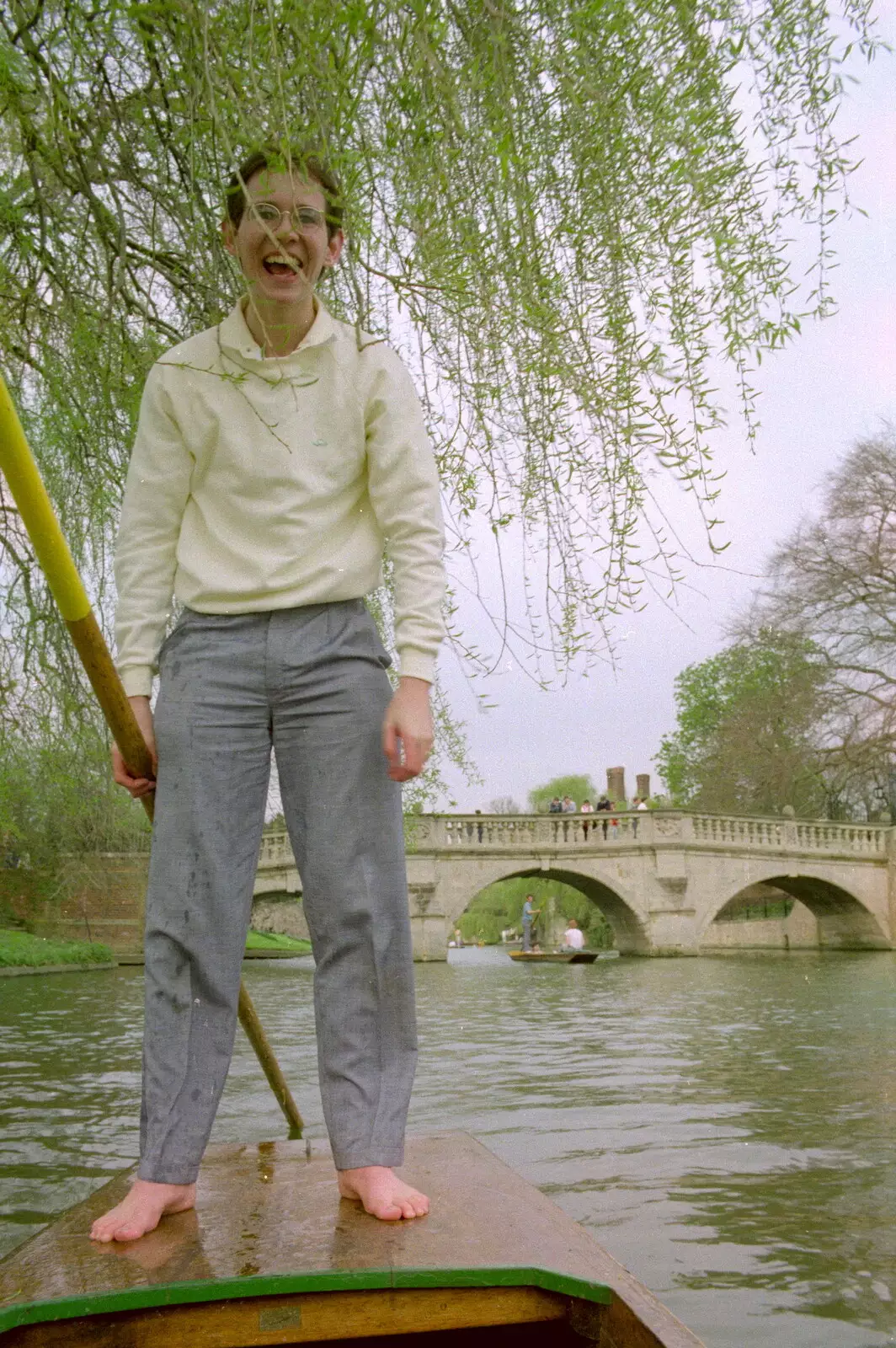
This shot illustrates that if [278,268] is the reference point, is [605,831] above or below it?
above

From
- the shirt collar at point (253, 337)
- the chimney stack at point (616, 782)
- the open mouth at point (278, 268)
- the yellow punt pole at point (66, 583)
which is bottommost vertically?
the yellow punt pole at point (66, 583)

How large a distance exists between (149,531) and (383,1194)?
3.18 feet

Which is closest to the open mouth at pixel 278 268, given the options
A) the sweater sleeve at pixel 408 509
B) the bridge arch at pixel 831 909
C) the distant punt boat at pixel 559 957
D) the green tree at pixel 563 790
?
the sweater sleeve at pixel 408 509

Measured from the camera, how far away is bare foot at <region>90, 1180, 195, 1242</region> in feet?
5.26

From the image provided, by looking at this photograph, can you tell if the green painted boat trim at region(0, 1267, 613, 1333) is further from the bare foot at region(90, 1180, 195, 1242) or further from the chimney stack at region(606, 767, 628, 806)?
the chimney stack at region(606, 767, 628, 806)

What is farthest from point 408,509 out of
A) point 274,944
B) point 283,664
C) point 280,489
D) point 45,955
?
point 274,944

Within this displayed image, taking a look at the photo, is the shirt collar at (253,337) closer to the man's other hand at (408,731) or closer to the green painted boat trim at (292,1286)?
the man's other hand at (408,731)

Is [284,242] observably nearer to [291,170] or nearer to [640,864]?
[291,170]

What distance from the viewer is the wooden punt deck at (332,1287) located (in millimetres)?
1365

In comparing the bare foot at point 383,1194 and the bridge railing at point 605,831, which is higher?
the bridge railing at point 605,831

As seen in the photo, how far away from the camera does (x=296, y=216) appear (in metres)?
1.77

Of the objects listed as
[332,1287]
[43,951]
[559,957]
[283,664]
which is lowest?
[559,957]

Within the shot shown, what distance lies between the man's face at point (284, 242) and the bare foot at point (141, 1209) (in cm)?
117

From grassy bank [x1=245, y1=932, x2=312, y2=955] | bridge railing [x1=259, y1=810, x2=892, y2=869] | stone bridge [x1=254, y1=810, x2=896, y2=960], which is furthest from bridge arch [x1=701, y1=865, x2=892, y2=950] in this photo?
grassy bank [x1=245, y1=932, x2=312, y2=955]
